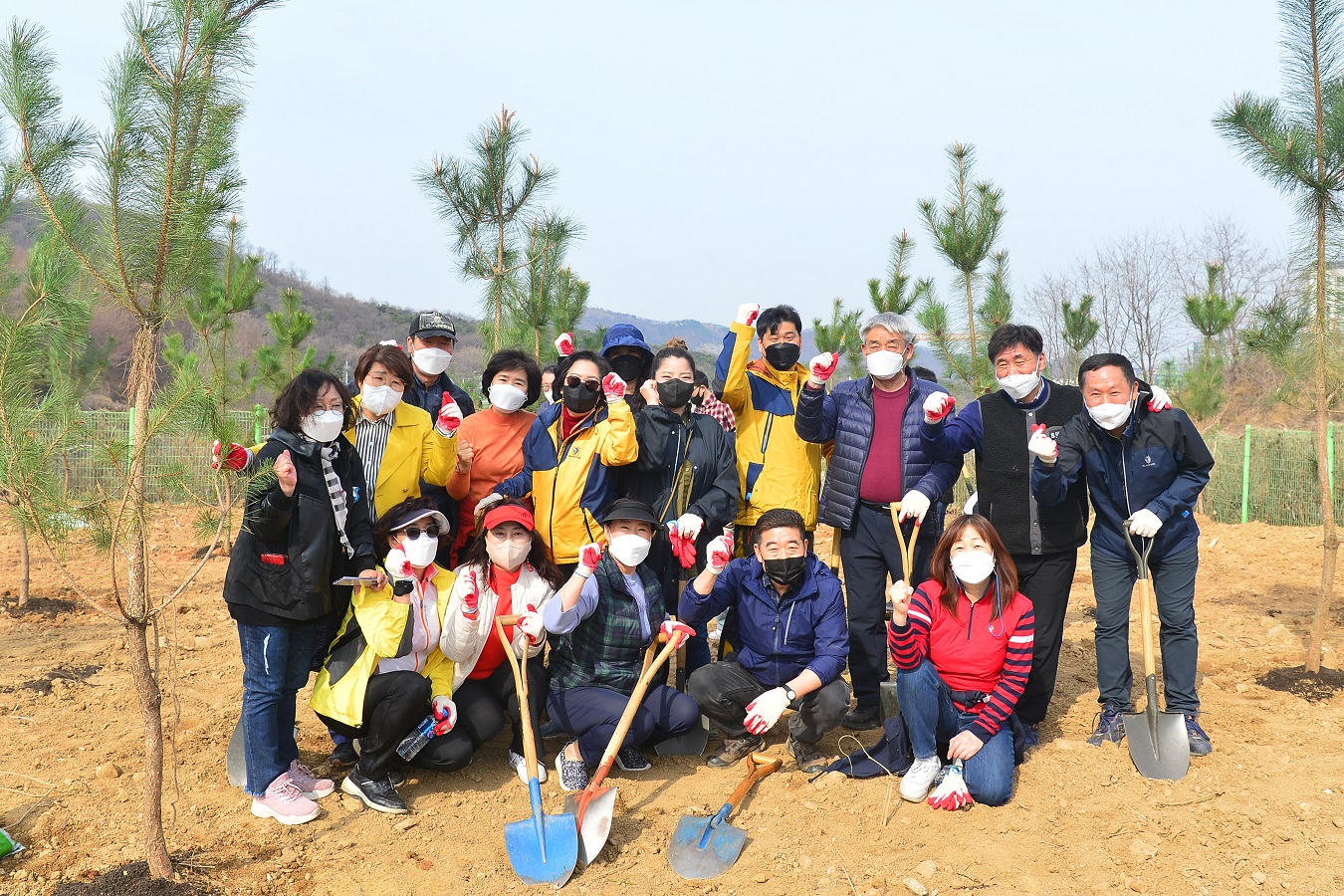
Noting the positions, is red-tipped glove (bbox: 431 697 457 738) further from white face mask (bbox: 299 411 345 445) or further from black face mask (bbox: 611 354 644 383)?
black face mask (bbox: 611 354 644 383)

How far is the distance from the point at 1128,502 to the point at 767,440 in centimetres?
173

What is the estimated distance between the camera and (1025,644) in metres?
3.87

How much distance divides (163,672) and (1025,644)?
506 centimetres

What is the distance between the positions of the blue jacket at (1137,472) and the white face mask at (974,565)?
564 mm

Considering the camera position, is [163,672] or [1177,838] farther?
[163,672]

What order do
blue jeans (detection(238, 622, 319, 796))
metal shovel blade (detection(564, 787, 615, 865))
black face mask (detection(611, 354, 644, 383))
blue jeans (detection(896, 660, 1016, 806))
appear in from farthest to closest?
black face mask (detection(611, 354, 644, 383)) → blue jeans (detection(896, 660, 1016, 806)) → blue jeans (detection(238, 622, 319, 796)) → metal shovel blade (detection(564, 787, 615, 865))

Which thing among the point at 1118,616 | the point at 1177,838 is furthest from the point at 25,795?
the point at 1118,616

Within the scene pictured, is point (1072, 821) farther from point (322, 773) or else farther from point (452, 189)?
point (452, 189)

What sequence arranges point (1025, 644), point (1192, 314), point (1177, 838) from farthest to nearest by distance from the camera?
point (1192, 314) < point (1025, 644) < point (1177, 838)

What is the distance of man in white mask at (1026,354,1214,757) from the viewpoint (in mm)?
4180

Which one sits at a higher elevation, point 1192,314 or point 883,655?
point 1192,314

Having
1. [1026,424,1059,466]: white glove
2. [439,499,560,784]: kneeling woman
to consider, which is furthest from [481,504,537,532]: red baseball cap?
[1026,424,1059,466]: white glove

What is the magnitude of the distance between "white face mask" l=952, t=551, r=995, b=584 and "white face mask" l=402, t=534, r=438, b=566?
2245 millimetres

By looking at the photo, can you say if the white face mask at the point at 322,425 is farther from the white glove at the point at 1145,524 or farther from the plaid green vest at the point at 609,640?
the white glove at the point at 1145,524
